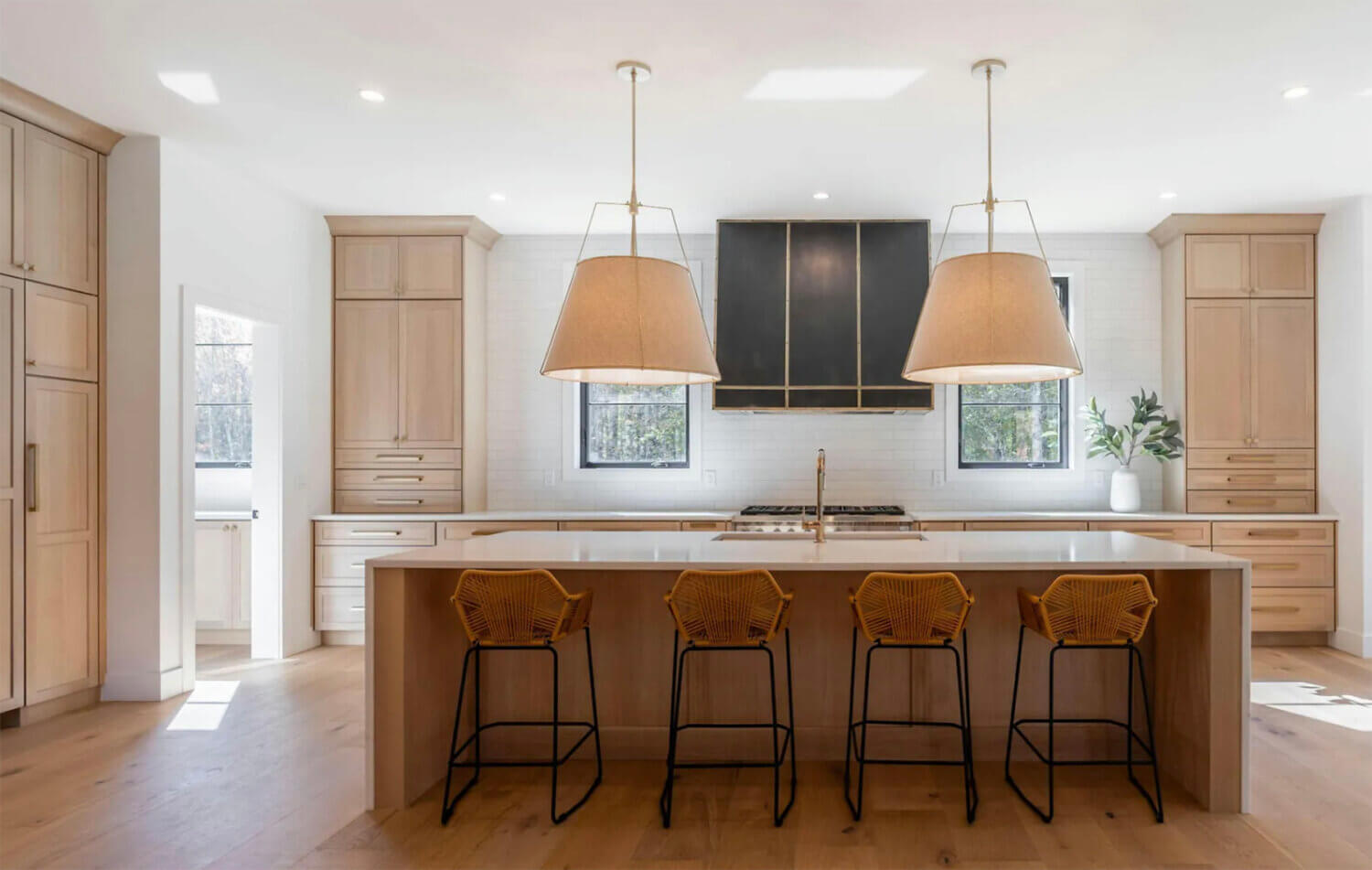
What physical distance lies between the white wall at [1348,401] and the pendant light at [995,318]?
11.5 feet

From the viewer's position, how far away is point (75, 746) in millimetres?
3463

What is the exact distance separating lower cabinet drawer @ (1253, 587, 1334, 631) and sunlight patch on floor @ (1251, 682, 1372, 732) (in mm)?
863

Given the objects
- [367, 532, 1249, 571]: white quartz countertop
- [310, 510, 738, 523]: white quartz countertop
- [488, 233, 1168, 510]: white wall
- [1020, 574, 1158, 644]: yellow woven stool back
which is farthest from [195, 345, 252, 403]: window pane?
[1020, 574, 1158, 644]: yellow woven stool back

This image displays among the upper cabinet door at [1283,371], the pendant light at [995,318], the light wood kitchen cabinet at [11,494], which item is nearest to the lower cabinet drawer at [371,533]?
the light wood kitchen cabinet at [11,494]

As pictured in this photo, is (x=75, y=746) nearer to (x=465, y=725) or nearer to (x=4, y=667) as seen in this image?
(x=4, y=667)

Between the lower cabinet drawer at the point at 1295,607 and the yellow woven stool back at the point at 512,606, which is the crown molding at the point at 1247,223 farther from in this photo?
the yellow woven stool back at the point at 512,606

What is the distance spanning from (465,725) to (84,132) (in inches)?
129

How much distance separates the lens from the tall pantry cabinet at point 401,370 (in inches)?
218

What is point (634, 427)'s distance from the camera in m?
5.98

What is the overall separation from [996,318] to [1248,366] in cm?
379

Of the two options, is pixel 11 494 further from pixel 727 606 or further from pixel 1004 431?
pixel 1004 431

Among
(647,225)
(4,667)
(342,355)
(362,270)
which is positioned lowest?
(4,667)

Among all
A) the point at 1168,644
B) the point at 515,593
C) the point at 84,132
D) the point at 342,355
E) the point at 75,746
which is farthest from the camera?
the point at 342,355

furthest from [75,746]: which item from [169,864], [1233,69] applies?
[1233,69]
